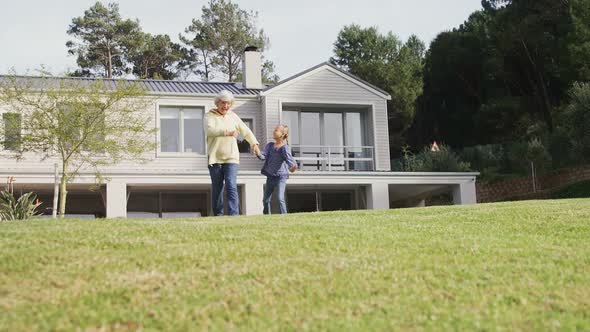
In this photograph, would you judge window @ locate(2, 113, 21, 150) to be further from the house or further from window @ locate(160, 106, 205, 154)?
window @ locate(160, 106, 205, 154)

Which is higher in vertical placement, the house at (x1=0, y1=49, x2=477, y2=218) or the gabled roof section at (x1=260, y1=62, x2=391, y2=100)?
the gabled roof section at (x1=260, y1=62, x2=391, y2=100)

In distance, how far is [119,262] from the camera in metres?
6.55

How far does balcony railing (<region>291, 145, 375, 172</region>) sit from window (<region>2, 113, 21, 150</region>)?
862cm

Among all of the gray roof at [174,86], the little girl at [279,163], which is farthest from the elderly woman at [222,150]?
the gray roof at [174,86]

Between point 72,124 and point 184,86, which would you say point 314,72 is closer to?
point 184,86

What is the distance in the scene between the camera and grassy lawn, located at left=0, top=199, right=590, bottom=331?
529 cm

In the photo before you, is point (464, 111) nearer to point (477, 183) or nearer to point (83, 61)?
point (477, 183)

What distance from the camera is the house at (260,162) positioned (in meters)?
20.1

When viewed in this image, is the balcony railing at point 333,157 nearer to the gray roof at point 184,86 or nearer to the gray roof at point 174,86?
the gray roof at point 184,86

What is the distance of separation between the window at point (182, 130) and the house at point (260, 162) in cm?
3

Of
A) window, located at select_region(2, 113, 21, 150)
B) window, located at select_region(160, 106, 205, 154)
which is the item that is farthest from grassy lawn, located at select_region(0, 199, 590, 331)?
window, located at select_region(160, 106, 205, 154)

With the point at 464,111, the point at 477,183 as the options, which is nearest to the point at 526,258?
the point at 477,183

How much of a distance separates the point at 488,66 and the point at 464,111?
385 cm

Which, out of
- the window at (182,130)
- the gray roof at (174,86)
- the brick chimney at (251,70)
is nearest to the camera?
the window at (182,130)
